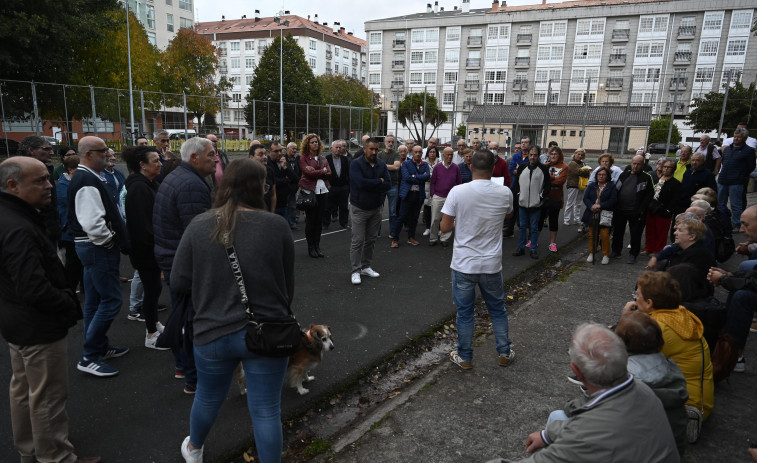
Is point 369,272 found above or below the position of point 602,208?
below

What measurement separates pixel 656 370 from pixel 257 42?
270 ft

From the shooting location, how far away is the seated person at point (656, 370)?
8.30 ft

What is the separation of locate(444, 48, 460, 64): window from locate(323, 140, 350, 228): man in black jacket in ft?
195

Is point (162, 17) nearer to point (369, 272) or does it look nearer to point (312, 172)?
point (312, 172)

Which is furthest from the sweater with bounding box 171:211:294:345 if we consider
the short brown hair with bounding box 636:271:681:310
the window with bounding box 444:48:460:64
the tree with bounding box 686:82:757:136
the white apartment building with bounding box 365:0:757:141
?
the window with bounding box 444:48:460:64

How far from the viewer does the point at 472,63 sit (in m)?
63.8

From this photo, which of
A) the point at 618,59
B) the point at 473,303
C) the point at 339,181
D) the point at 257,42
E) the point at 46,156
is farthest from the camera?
the point at 257,42

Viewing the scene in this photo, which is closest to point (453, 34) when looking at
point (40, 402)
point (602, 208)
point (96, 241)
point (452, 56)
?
point (452, 56)

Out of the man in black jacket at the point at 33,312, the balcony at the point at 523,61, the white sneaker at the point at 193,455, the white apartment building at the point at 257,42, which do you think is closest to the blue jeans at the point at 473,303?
the white sneaker at the point at 193,455

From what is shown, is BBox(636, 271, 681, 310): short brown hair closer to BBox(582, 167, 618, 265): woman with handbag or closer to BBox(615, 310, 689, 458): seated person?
BBox(615, 310, 689, 458): seated person

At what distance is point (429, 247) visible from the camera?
29.2ft

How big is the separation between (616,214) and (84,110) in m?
19.5

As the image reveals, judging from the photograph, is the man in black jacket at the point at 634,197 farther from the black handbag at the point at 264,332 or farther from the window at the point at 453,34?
the window at the point at 453,34

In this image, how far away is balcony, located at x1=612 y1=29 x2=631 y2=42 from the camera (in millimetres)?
55875
